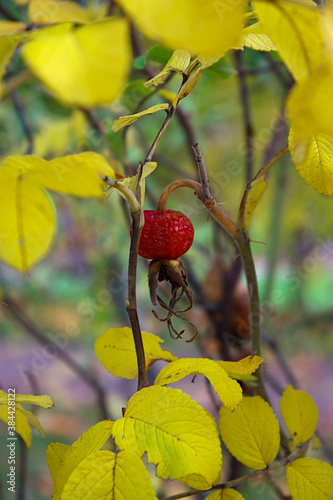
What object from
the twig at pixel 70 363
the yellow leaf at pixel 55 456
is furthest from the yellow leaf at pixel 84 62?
the twig at pixel 70 363

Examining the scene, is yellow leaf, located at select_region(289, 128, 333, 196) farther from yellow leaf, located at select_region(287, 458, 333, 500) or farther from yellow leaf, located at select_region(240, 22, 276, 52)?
yellow leaf, located at select_region(287, 458, 333, 500)

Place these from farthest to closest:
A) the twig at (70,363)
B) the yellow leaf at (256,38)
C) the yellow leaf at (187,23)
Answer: the twig at (70,363) < the yellow leaf at (256,38) < the yellow leaf at (187,23)

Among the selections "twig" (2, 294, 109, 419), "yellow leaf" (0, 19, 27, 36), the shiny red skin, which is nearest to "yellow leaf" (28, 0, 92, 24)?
"yellow leaf" (0, 19, 27, 36)

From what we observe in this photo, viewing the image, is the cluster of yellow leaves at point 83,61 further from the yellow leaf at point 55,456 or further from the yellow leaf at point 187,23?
the yellow leaf at point 55,456

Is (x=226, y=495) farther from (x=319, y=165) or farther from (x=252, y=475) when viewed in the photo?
(x=319, y=165)

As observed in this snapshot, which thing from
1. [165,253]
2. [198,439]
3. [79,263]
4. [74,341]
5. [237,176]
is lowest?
[198,439]

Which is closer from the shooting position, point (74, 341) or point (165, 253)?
point (165, 253)

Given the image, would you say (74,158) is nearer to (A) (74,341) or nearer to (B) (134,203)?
(B) (134,203)

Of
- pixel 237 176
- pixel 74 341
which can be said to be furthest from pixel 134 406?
pixel 74 341
